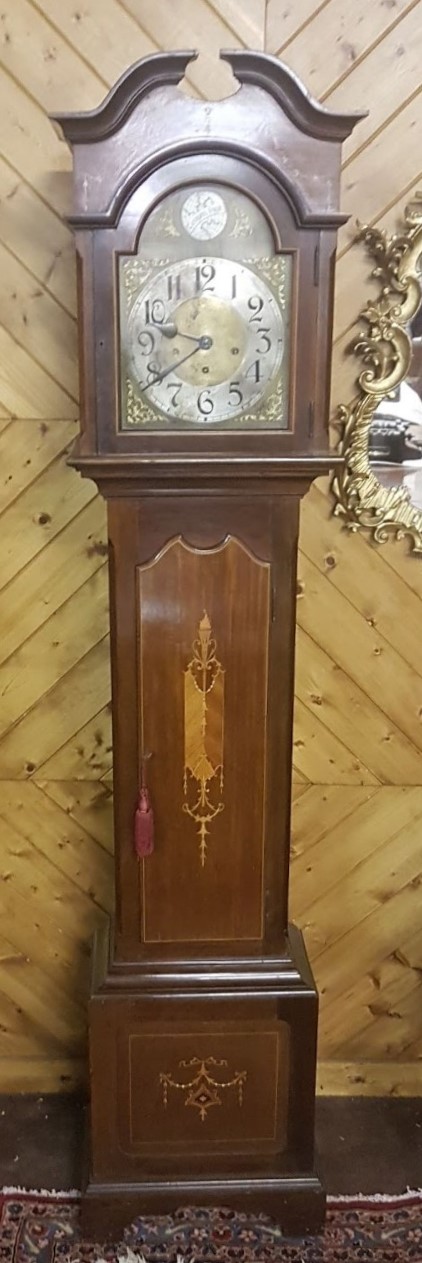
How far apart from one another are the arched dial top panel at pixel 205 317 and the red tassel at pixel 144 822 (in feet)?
2.18

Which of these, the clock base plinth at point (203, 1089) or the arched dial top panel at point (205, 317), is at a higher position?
the arched dial top panel at point (205, 317)

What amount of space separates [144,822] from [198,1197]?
2.64 feet

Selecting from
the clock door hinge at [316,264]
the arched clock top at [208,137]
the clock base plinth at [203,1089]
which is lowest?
the clock base plinth at [203,1089]

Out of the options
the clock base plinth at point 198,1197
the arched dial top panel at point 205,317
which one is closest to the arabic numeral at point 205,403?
the arched dial top panel at point 205,317

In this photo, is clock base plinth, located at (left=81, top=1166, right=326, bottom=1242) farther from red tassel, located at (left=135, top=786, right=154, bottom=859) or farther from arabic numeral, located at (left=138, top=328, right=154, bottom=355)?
arabic numeral, located at (left=138, top=328, right=154, bottom=355)

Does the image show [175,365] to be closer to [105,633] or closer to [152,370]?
[152,370]

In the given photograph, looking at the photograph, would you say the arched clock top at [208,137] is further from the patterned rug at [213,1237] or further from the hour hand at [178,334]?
the patterned rug at [213,1237]

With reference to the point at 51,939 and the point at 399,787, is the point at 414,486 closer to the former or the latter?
the point at 399,787

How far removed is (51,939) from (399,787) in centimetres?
88

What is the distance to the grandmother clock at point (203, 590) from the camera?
1633 millimetres

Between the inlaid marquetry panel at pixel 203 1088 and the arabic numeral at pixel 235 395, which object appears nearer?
the arabic numeral at pixel 235 395

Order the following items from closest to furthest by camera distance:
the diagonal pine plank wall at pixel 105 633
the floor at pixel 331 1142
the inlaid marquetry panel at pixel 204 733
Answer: the inlaid marquetry panel at pixel 204 733 < the diagonal pine plank wall at pixel 105 633 < the floor at pixel 331 1142

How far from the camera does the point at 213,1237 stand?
2.09 metres

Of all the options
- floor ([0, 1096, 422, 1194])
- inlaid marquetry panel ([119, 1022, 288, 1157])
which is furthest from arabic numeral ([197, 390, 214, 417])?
floor ([0, 1096, 422, 1194])
